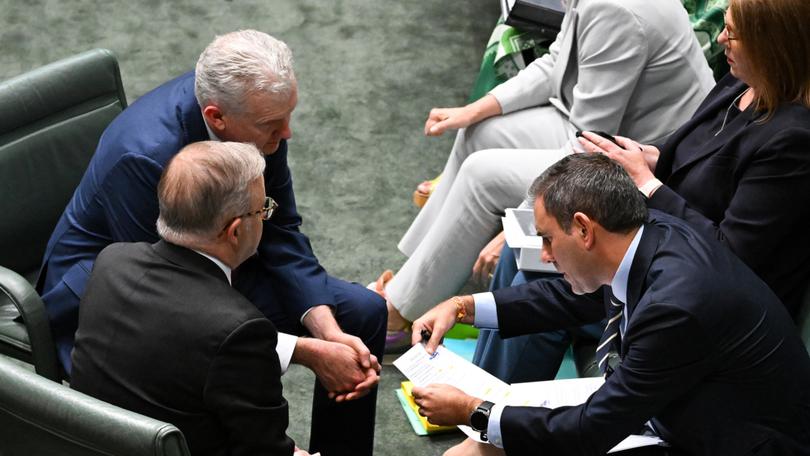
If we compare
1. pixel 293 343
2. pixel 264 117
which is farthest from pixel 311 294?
pixel 264 117

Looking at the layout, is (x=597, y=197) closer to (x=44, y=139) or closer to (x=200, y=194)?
(x=200, y=194)

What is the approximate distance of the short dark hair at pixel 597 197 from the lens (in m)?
2.25

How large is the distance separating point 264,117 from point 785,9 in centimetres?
127

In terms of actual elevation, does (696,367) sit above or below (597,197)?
below

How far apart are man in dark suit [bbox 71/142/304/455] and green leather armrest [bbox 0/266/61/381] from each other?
0.36m

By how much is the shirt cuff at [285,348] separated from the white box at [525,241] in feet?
2.22

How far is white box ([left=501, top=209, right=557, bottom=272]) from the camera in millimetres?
2906

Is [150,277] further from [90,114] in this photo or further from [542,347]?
[542,347]

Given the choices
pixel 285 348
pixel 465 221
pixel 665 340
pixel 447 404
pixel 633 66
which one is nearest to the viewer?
pixel 665 340

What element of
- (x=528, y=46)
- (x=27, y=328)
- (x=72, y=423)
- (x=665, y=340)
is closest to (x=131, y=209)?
(x=27, y=328)

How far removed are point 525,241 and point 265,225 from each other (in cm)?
72

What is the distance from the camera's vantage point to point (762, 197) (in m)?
2.55

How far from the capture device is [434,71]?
5.05 metres

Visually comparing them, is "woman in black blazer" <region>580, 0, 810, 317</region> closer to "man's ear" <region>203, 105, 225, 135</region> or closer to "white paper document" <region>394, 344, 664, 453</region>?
"white paper document" <region>394, 344, 664, 453</region>
